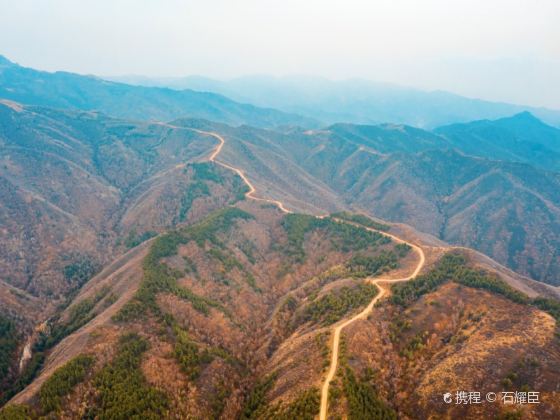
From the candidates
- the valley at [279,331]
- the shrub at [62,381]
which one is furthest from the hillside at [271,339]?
the valley at [279,331]

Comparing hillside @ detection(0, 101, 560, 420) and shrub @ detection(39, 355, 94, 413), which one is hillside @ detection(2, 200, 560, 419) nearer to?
shrub @ detection(39, 355, 94, 413)

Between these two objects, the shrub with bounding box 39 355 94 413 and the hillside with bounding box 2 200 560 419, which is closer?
the hillside with bounding box 2 200 560 419

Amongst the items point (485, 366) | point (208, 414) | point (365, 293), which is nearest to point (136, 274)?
point (208, 414)

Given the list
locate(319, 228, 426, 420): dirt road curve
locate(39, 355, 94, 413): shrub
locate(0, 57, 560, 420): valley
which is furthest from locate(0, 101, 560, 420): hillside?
locate(319, 228, 426, 420): dirt road curve

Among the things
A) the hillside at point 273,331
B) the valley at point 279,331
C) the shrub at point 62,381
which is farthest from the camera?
the shrub at point 62,381

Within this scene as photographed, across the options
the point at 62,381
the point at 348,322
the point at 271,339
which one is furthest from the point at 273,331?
the point at 62,381

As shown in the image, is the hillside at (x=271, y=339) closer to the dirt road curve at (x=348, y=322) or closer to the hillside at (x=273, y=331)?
the hillside at (x=273, y=331)

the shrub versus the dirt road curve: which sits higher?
the dirt road curve

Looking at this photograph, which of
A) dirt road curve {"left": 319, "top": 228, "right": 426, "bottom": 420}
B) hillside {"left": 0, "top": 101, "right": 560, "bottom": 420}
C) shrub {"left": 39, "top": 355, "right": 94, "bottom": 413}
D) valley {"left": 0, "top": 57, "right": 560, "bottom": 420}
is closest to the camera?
dirt road curve {"left": 319, "top": 228, "right": 426, "bottom": 420}

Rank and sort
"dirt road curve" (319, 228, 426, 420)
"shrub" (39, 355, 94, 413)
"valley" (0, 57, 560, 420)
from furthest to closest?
1. "shrub" (39, 355, 94, 413)
2. "valley" (0, 57, 560, 420)
3. "dirt road curve" (319, 228, 426, 420)

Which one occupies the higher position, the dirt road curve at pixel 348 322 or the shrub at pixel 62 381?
the dirt road curve at pixel 348 322

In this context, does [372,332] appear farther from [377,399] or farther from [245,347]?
[245,347]
